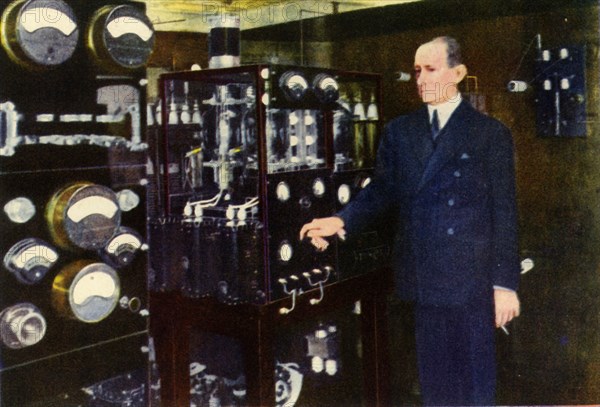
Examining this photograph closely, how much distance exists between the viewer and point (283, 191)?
2.90 m

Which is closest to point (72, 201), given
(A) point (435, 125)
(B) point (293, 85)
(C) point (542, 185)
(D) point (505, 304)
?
(B) point (293, 85)

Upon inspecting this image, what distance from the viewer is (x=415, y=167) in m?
2.99

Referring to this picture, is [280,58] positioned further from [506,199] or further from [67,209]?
[67,209]

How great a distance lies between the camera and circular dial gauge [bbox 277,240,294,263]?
9.45ft

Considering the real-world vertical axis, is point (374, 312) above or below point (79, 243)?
below

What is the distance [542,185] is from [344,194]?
983 mm

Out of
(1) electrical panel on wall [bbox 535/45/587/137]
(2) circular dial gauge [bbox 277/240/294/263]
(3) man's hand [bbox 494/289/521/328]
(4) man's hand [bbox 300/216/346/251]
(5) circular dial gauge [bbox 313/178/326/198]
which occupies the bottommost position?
(3) man's hand [bbox 494/289/521/328]

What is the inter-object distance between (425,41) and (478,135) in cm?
111

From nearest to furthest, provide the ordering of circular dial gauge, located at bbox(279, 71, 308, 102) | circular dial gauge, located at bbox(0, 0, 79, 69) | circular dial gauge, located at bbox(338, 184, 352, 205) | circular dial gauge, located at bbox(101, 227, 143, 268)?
circular dial gauge, located at bbox(0, 0, 79, 69) → circular dial gauge, located at bbox(101, 227, 143, 268) → circular dial gauge, located at bbox(279, 71, 308, 102) → circular dial gauge, located at bbox(338, 184, 352, 205)

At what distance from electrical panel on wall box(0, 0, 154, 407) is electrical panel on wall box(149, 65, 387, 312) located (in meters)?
0.49

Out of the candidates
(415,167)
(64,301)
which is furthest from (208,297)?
(415,167)

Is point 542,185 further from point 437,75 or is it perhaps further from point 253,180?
point 253,180

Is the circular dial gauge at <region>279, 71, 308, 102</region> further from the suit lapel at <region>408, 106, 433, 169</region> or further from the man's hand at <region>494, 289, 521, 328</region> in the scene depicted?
the man's hand at <region>494, 289, 521, 328</region>

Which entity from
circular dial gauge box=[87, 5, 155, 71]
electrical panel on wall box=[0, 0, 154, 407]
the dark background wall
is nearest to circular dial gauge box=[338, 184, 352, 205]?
the dark background wall
